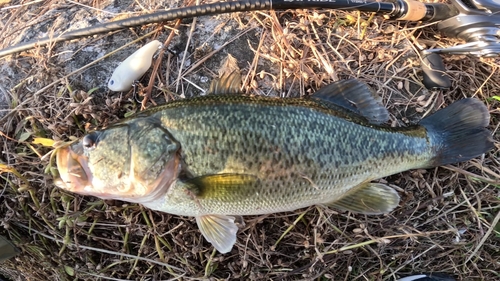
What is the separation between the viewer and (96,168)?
2.02 meters

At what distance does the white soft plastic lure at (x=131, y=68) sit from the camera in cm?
261

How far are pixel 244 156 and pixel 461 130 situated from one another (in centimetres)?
155

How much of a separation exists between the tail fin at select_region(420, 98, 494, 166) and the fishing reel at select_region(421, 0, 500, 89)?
13.6 inches

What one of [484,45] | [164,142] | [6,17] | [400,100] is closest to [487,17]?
[484,45]

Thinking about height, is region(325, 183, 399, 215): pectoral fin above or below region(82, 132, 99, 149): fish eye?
below

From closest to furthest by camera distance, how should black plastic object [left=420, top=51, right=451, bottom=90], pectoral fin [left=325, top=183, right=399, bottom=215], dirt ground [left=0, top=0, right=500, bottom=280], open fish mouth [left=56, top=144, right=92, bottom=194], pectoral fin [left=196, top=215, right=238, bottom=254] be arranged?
1. open fish mouth [left=56, top=144, right=92, bottom=194]
2. pectoral fin [left=196, top=215, right=238, bottom=254]
3. pectoral fin [left=325, top=183, right=399, bottom=215]
4. dirt ground [left=0, top=0, right=500, bottom=280]
5. black plastic object [left=420, top=51, right=451, bottom=90]

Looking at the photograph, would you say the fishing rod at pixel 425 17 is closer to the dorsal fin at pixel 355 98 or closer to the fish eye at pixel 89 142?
the dorsal fin at pixel 355 98

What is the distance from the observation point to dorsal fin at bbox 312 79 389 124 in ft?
7.97

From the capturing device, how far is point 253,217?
8.59ft

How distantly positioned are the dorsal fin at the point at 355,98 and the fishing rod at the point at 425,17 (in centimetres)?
68

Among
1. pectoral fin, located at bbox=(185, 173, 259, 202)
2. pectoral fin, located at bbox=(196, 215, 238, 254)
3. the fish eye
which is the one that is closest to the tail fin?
pectoral fin, located at bbox=(185, 173, 259, 202)

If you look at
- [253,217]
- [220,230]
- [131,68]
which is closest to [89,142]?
[131,68]

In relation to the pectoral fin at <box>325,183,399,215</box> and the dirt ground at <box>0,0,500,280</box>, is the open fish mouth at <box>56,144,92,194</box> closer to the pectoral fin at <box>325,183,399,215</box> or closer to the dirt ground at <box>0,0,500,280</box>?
the dirt ground at <box>0,0,500,280</box>

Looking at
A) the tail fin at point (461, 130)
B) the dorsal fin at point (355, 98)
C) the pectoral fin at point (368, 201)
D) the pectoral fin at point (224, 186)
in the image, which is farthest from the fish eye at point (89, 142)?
the tail fin at point (461, 130)
